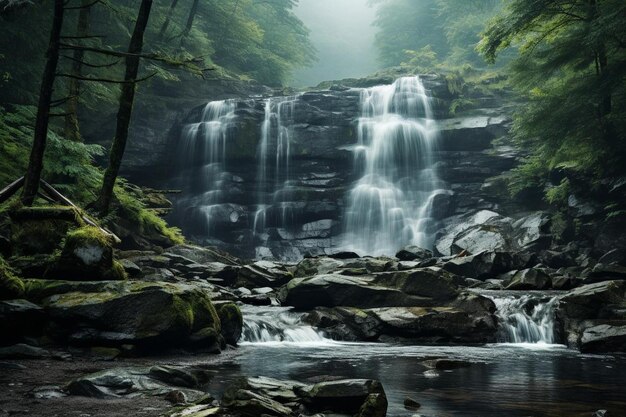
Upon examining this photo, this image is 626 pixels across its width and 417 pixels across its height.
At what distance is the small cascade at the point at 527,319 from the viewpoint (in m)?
11.5

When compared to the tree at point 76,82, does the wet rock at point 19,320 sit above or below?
below

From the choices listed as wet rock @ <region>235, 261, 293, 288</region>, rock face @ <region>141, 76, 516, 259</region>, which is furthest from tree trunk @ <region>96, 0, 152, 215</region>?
rock face @ <region>141, 76, 516, 259</region>

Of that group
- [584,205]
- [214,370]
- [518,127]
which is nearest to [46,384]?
[214,370]

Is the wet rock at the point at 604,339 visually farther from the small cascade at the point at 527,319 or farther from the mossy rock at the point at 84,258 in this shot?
the mossy rock at the point at 84,258

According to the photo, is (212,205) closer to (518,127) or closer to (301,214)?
(301,214)

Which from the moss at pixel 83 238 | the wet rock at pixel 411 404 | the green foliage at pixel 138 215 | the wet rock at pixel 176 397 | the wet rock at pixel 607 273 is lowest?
the wet rock at pixel 411 404

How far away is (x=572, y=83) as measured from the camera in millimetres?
18828

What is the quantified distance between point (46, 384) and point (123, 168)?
925 inches

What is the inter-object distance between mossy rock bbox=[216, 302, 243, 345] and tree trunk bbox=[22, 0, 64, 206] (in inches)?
172

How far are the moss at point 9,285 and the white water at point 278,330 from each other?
4307 millimetres

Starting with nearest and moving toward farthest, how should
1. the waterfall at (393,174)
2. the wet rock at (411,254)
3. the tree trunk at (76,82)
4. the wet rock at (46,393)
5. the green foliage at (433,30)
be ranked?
1. the wet rock at (46,393)
2. the tree trunk at (76,82)
3. the wet rock at (411,254)
4. the waterfall at (393,174)
5. the green foliage at (433,30)

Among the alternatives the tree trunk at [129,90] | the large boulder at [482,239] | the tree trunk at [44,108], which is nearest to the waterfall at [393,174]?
the large boulder at [482,239]

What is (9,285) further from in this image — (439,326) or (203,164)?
(203,164)

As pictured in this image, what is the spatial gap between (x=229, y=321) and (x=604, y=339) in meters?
7.06
